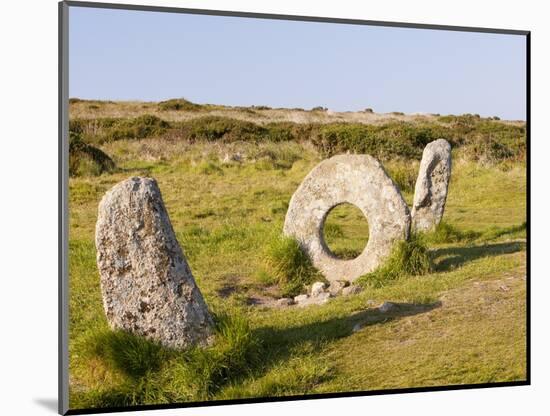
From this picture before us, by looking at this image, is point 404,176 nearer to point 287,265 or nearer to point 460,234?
point 460,234

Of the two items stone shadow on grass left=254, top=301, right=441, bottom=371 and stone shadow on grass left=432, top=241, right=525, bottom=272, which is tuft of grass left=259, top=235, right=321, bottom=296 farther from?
stone shadow on grass left=254, top=301, right=441, bottom=371

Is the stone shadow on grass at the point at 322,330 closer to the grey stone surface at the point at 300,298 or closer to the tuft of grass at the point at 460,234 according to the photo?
the grey stone surface at the point at 300,298

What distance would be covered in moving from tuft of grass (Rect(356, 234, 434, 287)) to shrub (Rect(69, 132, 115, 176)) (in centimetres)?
525

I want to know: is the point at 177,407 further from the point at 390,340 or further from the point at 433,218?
the point at 433,218

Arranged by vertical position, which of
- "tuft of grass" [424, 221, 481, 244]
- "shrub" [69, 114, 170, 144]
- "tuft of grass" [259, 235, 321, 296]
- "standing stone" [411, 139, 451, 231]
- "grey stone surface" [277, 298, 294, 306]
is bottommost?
"grey stone surface" [277, 298, 294, 306]

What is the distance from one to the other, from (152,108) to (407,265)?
7375 millimetres

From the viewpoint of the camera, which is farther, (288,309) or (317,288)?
(317,288)

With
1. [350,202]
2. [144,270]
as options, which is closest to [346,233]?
[350,202]

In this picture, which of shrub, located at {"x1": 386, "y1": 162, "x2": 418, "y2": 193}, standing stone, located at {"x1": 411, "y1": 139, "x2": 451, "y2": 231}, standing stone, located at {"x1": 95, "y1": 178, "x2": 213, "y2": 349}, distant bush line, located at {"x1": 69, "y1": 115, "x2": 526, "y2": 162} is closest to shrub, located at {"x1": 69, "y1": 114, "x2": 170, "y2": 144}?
distant bush line, located at {"x1": 69, "y1": 115, "x2": 526, "y2": 162}

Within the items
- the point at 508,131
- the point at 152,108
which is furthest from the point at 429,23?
the point at 152,108

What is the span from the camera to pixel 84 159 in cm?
1430

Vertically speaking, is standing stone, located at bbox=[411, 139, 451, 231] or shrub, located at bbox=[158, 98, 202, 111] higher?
shrub, located at bbox=[158, 98, 202, 111]

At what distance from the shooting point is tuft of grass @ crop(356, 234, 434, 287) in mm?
10914

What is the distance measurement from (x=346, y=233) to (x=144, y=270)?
21.9ft
